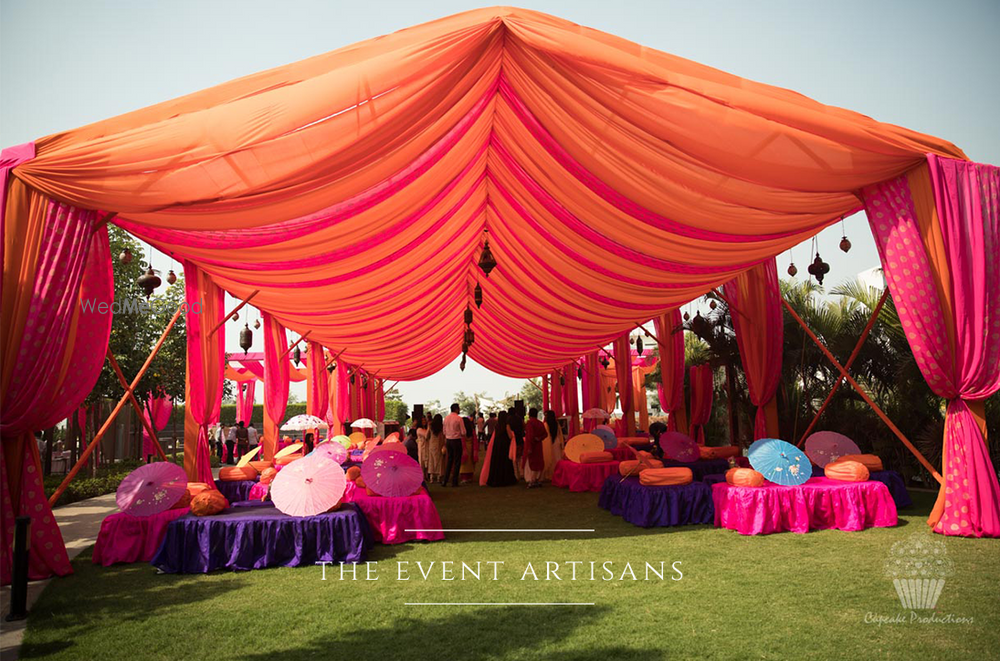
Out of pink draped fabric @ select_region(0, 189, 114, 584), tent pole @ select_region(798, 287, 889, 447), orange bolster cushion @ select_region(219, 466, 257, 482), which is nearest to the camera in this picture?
pink draped fabric @ select_region(0, 189, 114, 584)

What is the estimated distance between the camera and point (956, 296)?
514cm

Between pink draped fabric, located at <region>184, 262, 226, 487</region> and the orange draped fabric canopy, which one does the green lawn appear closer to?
pink draped fabric, located at <region>184, 262, 226, 487</region>

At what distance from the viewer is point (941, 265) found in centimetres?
517

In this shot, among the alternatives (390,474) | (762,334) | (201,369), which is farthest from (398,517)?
(762,334)

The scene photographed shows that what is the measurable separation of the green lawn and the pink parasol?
0.51 metres

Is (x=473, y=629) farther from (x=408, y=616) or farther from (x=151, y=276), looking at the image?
(x=151, y=276)

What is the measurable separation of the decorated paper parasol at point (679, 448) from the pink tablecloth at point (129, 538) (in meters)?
6.36

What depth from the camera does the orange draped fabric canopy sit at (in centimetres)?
379

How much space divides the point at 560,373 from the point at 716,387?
7739 mm

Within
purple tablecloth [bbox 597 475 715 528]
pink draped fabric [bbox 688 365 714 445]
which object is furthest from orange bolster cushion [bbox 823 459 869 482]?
pink draped fabric [bbox 688 365 714 445]

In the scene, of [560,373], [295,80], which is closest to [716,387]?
[560,373]

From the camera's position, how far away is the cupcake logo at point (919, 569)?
12.6 ft

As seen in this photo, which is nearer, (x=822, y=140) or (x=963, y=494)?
(x=822, y=140)

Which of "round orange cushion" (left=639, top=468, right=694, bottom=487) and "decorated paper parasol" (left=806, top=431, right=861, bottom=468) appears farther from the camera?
"decorated paper parasol" (left=806, top=431, right=861, bottom=468)
